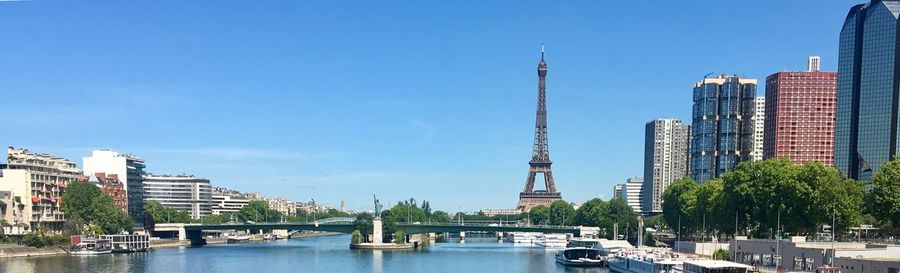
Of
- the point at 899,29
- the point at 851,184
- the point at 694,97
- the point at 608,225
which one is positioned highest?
the point at 899,29

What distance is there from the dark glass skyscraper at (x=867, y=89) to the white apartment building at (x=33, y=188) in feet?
324

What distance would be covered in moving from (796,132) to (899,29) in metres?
19.8

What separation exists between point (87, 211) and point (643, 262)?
213ft

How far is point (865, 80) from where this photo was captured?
10438cm

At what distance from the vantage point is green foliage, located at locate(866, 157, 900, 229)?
43.9m

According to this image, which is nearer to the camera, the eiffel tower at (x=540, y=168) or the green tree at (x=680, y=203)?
the green tree at (x=680, y=203)

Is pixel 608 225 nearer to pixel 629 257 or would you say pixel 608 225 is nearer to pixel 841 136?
pixel 841 136

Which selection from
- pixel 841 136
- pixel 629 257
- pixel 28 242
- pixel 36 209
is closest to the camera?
pixel 629 257

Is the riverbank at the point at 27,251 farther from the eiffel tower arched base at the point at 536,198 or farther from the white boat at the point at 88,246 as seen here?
the eiffel tower arched base at the point at 536,198

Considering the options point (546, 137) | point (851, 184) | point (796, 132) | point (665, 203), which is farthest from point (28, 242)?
point (546, 137)

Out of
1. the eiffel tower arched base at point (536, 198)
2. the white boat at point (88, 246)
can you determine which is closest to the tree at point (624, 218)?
the white boat at point (88, 246)

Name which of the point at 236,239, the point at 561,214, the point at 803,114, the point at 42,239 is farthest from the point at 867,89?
the point at 42,239

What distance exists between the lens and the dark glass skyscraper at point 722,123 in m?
107

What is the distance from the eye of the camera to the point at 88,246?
8412cm
